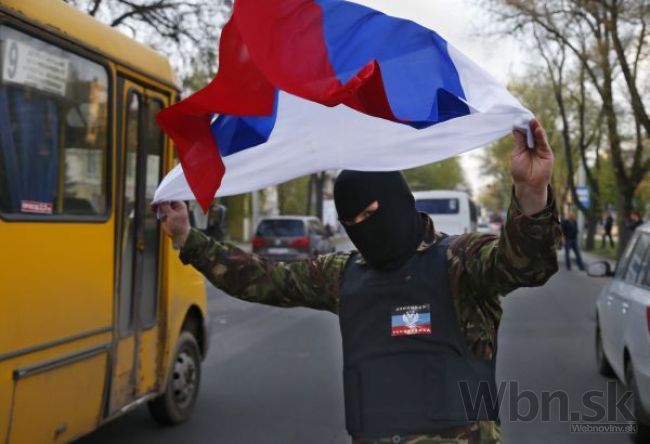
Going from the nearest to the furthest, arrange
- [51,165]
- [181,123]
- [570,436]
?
[181,123] → [51,165] → [570,436]

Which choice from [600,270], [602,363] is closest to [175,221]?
[600,270]

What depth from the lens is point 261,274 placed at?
2789 mm

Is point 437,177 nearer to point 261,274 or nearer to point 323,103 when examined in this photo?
point 261,274

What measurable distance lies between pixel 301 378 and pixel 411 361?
5.95 metres

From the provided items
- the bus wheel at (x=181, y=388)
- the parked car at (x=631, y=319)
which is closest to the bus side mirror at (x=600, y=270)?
the parked car at (x=631, y=319)

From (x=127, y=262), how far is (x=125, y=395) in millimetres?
898

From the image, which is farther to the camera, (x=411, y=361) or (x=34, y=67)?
(x=34, y=67)

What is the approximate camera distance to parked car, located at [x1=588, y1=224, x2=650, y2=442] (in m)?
5.22

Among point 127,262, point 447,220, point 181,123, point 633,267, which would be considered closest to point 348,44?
point 181,123

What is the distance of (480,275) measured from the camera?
Result: 229 cm

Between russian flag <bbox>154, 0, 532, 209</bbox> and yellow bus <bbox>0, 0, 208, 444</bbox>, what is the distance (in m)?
1.44

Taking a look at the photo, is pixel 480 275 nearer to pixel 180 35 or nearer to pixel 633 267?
pixel 633 267

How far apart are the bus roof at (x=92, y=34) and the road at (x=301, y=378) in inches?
110

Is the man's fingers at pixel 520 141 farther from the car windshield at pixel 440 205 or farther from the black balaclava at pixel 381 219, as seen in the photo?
the car windshield at pixel 440 205
